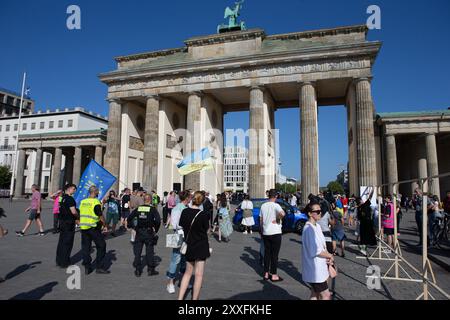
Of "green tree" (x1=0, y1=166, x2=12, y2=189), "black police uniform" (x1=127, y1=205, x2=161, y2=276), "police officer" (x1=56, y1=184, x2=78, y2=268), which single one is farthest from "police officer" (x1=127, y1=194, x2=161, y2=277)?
"green tree" (x1=0, y1=166, x2=12, y2=189)

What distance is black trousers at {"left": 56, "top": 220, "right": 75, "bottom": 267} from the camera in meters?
6.77

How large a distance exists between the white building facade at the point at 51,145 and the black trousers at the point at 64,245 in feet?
107

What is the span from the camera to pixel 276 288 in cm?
555

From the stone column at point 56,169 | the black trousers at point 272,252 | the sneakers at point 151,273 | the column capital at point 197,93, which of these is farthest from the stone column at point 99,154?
the black trousers at point 272,252

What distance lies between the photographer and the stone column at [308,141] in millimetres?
23141

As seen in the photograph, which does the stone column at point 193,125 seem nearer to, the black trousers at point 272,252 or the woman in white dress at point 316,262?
the black trousers at point 272,252

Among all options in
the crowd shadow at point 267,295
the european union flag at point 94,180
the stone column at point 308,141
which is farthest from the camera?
the stone column at point 308,141

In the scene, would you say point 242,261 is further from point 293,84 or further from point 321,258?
point 293,84

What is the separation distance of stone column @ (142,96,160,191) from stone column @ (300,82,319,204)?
14.3 m

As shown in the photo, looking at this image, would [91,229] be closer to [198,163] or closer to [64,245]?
[64,245]

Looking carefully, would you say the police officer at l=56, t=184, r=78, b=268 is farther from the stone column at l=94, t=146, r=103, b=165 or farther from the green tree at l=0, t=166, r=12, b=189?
the green tree at l=0, t=166, r=12, b=189

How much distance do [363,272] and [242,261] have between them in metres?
2.99

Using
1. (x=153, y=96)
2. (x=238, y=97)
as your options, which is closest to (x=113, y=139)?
(x=153, y=96)
